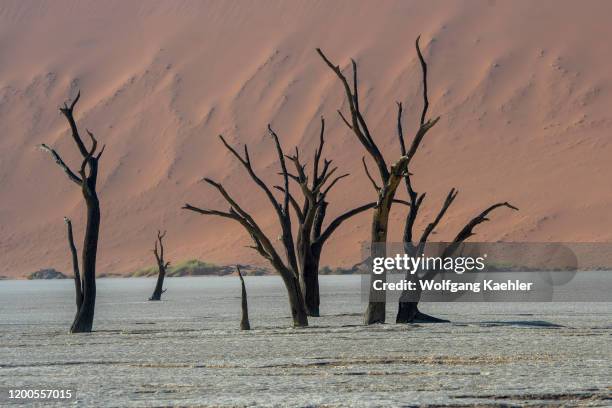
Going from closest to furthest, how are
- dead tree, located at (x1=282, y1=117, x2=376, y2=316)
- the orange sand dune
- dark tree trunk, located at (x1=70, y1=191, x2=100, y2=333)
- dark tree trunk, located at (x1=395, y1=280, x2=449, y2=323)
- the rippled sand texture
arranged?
1. the rippled sand texture
2. dark tree trunk, located at (x1=70, y1=191, x2=100, y2=333)
3. dark tree trunk, located at (x1=395, y1=280, x2=449, y2=323)
4. dead tree, located at (x1=282, y1=117, x2=376, y2=316)
5. the orange sand dune

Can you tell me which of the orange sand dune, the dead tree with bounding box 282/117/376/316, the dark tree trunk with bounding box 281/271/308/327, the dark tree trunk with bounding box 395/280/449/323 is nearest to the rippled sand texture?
the dark tree trunk with bounding box 281/271/308/327

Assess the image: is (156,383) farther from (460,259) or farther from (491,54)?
(491,54)

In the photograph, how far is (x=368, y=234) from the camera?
99562 mm

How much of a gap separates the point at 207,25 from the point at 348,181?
81.5ft

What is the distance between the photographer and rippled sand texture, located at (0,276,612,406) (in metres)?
12.8

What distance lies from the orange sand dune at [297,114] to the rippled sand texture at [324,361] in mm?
67314

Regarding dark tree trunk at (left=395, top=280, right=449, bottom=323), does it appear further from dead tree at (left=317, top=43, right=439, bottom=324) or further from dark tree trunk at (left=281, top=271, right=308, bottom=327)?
dark tree trunk at (left=281, top=271, right=308, bottom=327)

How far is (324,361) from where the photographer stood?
55.3ft

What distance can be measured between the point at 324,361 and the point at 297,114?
91948 mm

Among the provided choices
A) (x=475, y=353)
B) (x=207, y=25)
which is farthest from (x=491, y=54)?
(x=475, y=353)

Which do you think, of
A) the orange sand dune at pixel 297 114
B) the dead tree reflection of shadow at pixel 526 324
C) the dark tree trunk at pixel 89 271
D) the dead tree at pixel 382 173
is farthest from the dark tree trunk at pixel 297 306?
the orange sand dune at pixel 297 114

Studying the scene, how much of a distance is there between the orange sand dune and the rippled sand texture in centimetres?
6731

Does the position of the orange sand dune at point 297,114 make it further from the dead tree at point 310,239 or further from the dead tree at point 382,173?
the dead tree at point 382,173

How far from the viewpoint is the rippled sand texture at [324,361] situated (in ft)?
42.1
